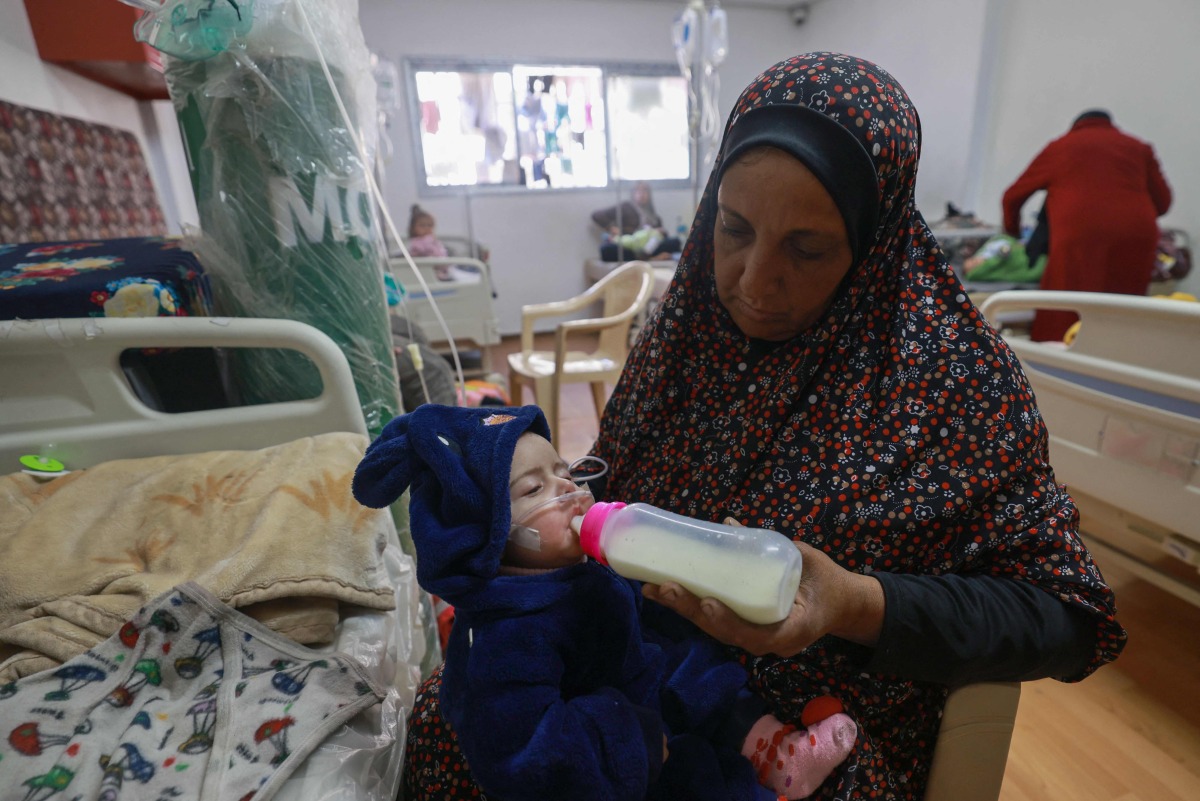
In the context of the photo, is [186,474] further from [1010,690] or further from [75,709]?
[1010,690]

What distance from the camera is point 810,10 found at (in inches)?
254

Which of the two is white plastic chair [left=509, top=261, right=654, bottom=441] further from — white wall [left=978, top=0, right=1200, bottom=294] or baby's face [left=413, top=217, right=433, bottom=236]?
white wall [left=978, top=0, right=1200, bottom=294]

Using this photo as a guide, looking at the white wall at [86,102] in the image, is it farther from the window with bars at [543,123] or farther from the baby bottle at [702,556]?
the window with bars at [543,123]

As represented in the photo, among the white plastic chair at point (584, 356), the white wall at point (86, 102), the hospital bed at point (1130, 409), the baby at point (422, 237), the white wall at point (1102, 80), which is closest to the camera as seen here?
the hospital bed at point (1130, 409)

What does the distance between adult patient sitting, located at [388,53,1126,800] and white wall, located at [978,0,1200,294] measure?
434 cm

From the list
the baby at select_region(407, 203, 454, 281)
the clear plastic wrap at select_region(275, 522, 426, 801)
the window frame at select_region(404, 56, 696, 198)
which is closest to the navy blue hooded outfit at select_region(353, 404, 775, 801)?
the clear plastic wrap at select_region(275, 522, 426, 801)

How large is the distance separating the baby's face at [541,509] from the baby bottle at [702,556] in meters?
0.04

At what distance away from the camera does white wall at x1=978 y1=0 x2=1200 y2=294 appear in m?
3.72

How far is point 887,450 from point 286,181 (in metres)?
1.19

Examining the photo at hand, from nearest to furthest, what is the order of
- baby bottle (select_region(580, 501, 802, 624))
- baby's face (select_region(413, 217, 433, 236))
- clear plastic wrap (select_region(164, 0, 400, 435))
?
baby bottle (select_region(580, 501, 802, 624)) → clear plastic wrap (select_region(164, 0, 400, 435)) → baby's face (select_region(413, 217, 433, 236))

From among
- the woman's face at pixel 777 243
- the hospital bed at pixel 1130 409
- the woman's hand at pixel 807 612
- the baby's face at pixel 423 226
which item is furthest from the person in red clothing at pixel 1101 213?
the baby's face at pixel 423 226

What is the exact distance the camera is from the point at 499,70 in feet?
18.7

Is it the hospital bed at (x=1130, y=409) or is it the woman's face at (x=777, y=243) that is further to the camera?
the hospital bed at (x=1130, y=409)

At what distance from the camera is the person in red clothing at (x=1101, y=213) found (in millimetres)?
3006
